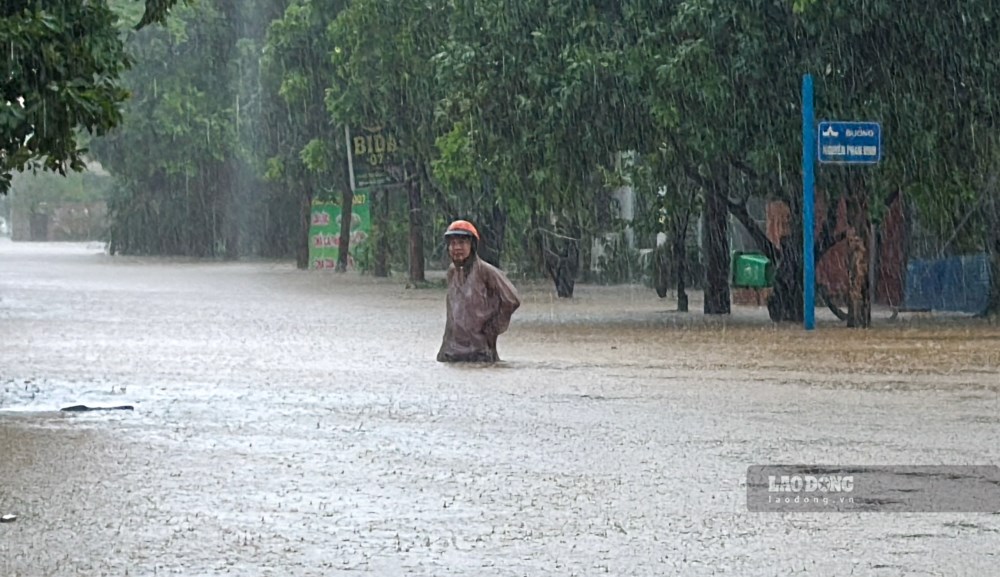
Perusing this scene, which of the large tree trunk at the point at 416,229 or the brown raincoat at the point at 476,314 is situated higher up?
the large tree trunk at the point at 416,229

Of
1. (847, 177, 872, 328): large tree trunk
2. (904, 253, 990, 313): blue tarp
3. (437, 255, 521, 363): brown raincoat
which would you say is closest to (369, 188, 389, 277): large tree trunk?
(904, 253, 990, 313): blue tarp

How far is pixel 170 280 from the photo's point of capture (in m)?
44.0

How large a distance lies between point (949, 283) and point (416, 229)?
48.0 feet

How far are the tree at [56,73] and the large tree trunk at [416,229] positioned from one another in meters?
27.0

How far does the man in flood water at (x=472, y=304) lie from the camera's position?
751 inches

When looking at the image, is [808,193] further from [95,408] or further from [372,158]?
[372,158]

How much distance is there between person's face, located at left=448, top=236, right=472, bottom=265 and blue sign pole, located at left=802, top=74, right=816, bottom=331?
5963mm

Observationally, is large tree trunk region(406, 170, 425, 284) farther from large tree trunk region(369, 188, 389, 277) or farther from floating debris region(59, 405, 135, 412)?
floating debris region(59, 405, 135, 412)

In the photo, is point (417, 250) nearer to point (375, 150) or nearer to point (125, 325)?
point (375, 150)

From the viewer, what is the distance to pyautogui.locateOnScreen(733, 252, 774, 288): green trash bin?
27980 millimetres

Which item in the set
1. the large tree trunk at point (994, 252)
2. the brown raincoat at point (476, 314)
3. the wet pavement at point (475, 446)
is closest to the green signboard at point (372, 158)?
the large tree trunk at point (994, 252)

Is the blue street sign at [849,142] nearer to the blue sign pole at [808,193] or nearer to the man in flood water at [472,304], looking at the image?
the blue sign pole at [808,193]

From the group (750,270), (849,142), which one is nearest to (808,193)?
(849,142)

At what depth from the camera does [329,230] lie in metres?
56.7
